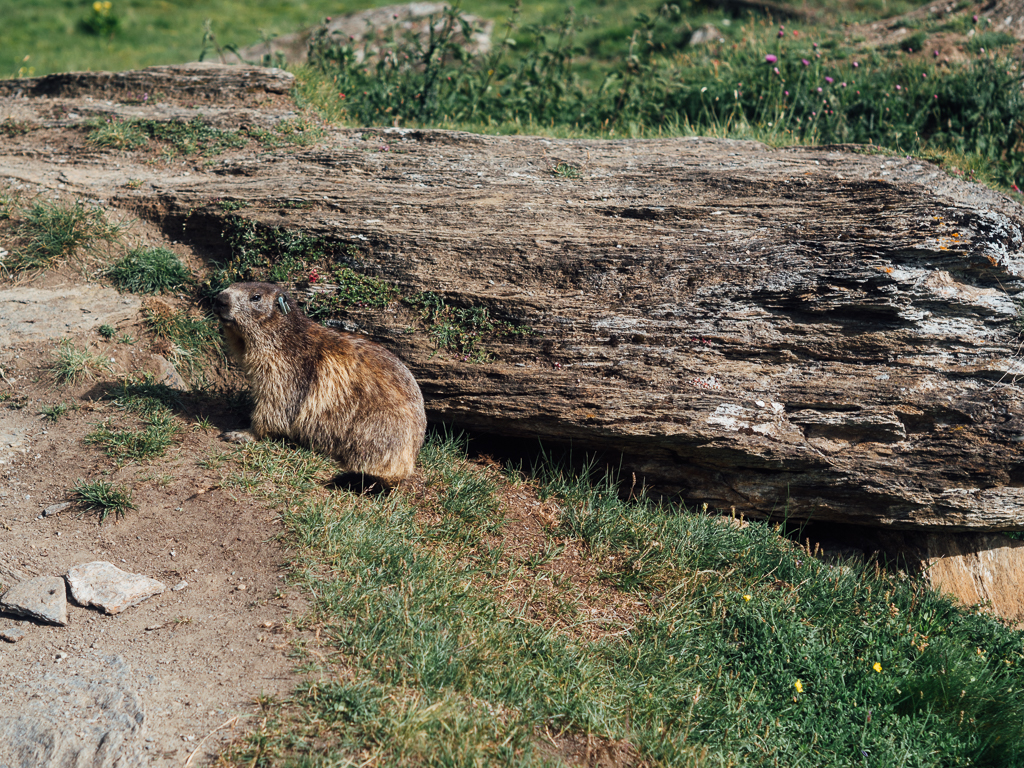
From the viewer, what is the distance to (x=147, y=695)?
3594 mm

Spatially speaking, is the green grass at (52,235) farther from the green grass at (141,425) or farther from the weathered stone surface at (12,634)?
the weathered stone surface at (12,634)

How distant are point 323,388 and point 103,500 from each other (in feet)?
5.07

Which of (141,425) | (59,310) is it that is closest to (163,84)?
(59,310)

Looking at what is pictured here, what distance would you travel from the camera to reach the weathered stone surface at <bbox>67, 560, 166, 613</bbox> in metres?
4.06

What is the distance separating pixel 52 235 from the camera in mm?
6480

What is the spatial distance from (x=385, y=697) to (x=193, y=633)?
114 centimetres

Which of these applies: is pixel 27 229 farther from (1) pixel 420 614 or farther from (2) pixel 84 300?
(1) pixel 420 614

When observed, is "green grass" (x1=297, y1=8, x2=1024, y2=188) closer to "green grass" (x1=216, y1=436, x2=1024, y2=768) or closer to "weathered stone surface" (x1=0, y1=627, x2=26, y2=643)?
"green grass" (x1=216, y1=436, x2=1024, y2=768)

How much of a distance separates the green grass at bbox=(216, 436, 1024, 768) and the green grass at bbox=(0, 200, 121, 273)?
2871 millimetres

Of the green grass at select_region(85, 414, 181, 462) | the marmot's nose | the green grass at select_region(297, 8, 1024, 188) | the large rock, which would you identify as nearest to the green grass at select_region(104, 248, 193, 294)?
the large rock

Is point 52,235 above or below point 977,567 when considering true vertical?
above

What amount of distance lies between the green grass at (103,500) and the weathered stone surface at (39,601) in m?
0.60

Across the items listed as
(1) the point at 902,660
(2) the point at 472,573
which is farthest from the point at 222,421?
(1) the point at 902,660

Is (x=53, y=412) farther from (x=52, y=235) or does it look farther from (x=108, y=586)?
(x=52, y=235)
